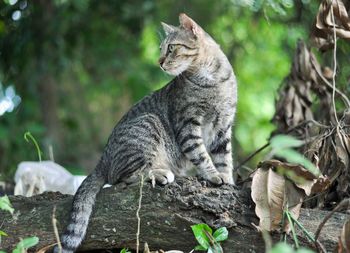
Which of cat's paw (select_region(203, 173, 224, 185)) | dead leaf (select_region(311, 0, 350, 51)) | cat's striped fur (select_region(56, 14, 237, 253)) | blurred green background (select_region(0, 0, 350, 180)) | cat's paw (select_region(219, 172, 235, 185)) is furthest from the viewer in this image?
blurred green background (select_region(0, 0, 350, 180))

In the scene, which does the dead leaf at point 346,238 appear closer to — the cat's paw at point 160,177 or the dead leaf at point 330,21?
the cat's paw at point 160,177

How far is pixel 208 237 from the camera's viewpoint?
10.8 ft

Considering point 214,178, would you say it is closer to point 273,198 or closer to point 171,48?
point 273,198

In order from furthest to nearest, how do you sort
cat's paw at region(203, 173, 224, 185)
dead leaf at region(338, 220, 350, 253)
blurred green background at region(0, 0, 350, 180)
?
blurred green background at region(0, 0, 350, 180)
cat's paw at region(203, 173, 224, 185)
dead leaf at region(338, 220, 350, 253)

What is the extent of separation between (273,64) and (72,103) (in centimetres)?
461

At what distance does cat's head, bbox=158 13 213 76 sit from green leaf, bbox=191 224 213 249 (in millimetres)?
1571

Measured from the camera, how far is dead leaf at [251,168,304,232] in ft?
10.8

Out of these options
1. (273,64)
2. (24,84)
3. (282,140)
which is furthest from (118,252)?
(273,64)

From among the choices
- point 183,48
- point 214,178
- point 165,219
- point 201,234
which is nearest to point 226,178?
point 214,178

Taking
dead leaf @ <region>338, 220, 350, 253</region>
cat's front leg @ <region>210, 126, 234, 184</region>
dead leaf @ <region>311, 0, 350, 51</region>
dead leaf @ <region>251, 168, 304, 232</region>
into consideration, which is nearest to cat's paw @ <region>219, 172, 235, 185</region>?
cat's front leg @ <region>210, 126, 234, 184</region>

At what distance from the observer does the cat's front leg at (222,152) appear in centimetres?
455

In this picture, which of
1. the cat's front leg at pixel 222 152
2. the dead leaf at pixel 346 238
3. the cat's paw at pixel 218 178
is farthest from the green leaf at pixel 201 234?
the cat's front leg at pixel 222 152

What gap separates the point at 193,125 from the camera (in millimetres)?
4344

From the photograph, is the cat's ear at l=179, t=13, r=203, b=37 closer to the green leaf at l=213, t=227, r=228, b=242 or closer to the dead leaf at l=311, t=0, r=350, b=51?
the dead leaf at l=311, t=0, r=350, b=51
